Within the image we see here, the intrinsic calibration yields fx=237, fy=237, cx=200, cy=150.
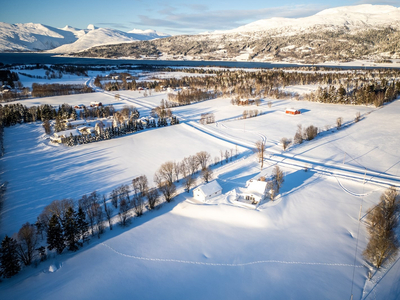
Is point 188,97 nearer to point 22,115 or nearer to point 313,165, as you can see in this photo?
point 22,115

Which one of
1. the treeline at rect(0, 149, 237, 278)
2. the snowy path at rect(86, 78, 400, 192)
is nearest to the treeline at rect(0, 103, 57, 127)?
the snowy path at rect(86, 78, 400, 192)

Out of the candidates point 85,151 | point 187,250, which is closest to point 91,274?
point 187,250

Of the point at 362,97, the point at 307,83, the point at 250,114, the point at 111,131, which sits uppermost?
the point at 307,83

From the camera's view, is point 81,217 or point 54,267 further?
point 81,217

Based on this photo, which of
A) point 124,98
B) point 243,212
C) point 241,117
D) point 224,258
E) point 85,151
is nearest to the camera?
point 224,258

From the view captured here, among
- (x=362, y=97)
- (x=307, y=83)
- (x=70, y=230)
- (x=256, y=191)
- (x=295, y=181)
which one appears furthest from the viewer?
(x=307, y=83)

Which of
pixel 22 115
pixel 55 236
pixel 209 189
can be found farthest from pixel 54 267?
pixel 22 115

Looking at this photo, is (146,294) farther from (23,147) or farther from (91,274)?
(23,147)
